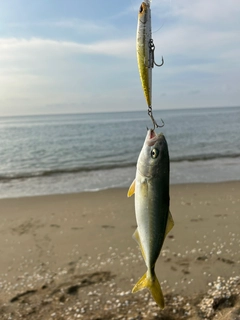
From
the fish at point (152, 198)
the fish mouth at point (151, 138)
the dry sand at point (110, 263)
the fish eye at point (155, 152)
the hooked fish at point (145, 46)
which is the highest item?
the hooked fish at point (145, 46)

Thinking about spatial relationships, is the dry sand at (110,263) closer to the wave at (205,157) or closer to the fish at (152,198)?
the fish at (152,198)

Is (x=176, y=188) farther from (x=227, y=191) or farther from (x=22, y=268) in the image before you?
(x=22, y=268)

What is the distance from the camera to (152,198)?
2426 mm

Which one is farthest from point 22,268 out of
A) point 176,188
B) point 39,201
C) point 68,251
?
point 176,188

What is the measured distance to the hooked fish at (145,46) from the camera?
204cm

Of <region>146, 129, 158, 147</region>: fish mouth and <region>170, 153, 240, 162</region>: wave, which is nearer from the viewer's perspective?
<region>146, 129, 158, 147</region>: fish mouth

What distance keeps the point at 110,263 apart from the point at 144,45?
6156 mm

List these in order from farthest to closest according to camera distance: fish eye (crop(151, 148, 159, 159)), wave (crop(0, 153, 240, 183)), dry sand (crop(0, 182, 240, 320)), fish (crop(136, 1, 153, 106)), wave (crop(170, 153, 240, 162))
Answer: wave (crop(170, 153, 240, 162))
wave (crop(0, 153, 240, 183))
dry sand (crop(0, 182, 240, 320))
fish eye (crop(151, 148, 159, 159))
fish (crop(136, 1, 153, 106))

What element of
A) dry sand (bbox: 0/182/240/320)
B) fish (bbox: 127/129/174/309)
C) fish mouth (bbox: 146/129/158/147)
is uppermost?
fish mouth (bbox: 146/129/158/147)

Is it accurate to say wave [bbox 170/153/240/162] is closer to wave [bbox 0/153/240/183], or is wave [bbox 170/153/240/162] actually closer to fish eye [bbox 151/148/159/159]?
wave [bbox 0/153/240/183]

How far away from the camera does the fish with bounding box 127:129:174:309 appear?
237 centimetres

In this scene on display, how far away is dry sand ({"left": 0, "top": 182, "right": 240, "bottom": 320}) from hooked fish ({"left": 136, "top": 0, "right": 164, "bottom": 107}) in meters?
4.04

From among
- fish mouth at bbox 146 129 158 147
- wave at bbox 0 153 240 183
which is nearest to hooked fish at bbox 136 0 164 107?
fish mouth at bbox 146 129 158 147

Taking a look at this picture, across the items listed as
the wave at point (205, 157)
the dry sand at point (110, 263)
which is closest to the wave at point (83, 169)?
the wave at point (205, 157)
